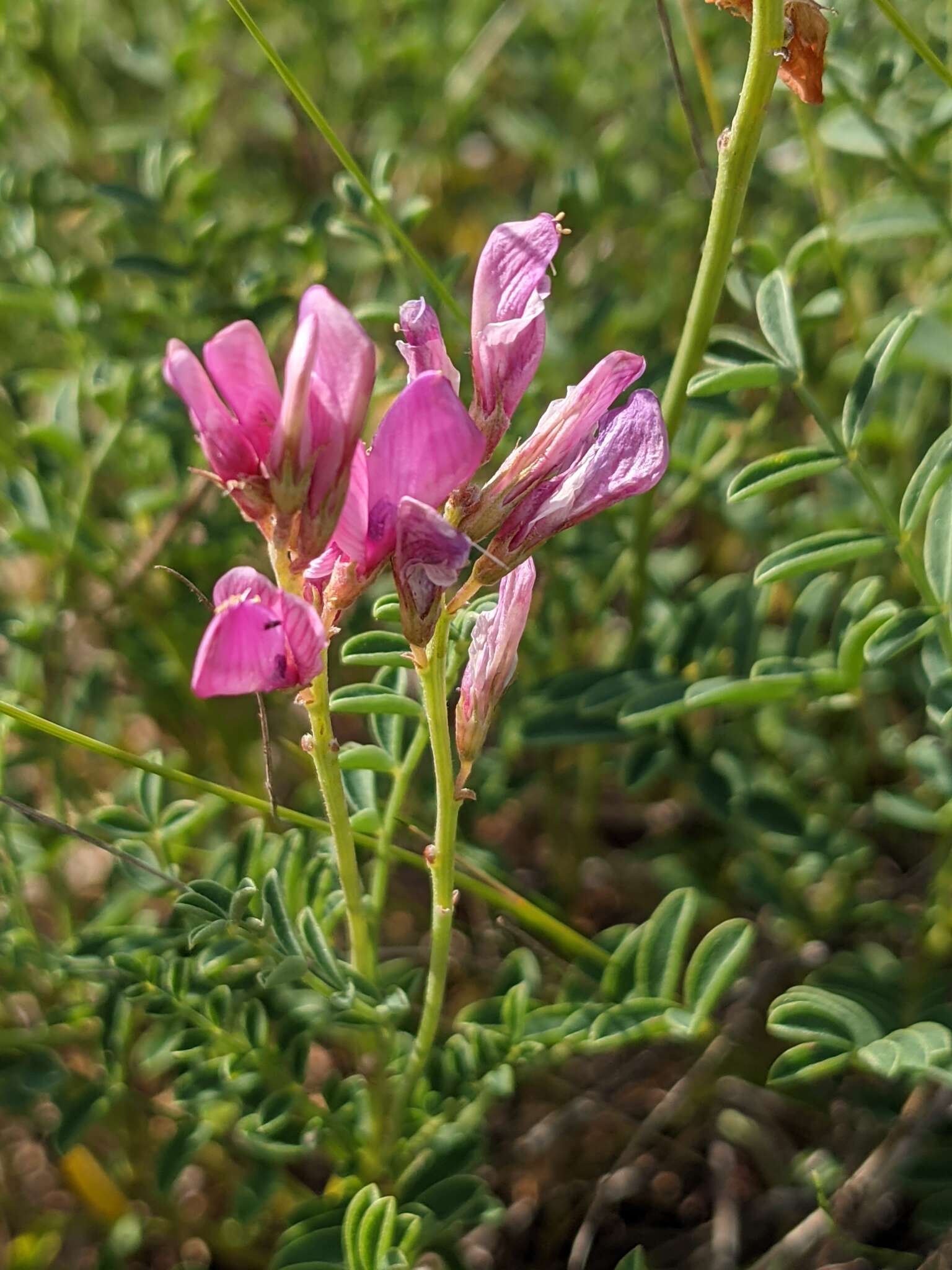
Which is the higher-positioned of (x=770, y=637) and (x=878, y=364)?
(x=878, y=364)

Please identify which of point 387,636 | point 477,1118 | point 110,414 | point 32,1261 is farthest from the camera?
point 110,414

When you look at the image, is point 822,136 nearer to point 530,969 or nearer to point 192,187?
point 192,187

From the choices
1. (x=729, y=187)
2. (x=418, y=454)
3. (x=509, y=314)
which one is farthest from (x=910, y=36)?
(x=418, y=454)

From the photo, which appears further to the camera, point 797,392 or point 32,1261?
point 32,1261

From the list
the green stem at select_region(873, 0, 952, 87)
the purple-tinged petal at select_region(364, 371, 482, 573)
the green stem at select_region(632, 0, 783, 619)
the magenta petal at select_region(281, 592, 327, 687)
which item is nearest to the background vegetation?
the green stem at select_region(632, 0, 783, 619)

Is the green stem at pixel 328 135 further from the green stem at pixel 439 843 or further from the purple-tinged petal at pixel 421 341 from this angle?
Result: the green stem at pixel 439 843

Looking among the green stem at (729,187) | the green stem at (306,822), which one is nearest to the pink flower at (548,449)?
the green stem at (729,187)

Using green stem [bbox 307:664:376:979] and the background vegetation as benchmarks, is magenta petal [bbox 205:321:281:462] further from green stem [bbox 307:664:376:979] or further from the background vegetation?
the background vegetation

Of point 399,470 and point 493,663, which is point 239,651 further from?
point 493,663

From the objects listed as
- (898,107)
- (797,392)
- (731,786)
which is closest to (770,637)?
(731,786)
